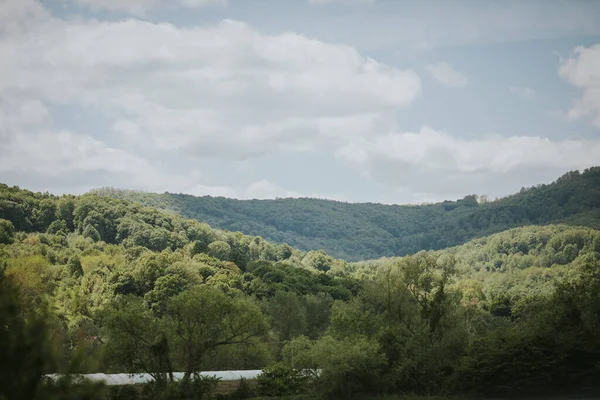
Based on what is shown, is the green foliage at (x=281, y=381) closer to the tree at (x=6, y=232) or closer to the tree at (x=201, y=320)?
the tree at (x=201, y=320)

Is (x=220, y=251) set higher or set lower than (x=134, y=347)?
higher

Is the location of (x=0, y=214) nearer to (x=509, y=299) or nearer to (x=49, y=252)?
(x=49, y=252)

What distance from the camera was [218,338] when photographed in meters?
52.0

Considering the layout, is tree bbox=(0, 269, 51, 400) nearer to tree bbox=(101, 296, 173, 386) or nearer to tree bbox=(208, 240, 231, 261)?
tree bbox=(101, 296, 173, 386)

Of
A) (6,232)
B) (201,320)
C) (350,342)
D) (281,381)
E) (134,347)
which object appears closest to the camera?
(134,347)

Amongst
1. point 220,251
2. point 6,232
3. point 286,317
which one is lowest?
point 286,317

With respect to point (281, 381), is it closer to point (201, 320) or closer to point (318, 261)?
point (201, 320)

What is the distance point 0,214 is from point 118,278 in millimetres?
45249

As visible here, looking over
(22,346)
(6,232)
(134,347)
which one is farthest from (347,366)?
(6,232)

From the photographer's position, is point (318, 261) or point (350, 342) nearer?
point (350, 342)

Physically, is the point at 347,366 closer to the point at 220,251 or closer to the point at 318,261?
the point at 220,251

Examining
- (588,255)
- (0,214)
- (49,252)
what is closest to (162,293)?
(49,252)

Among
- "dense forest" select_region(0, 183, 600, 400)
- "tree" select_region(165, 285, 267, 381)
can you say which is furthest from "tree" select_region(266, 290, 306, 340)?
"tree" select_region(165, 285, 267, 381)

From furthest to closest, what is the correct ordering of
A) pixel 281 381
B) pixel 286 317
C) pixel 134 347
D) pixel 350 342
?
pixel 286 317 → pixel 350 342 → pixel 281 381 → pixel 134 347
